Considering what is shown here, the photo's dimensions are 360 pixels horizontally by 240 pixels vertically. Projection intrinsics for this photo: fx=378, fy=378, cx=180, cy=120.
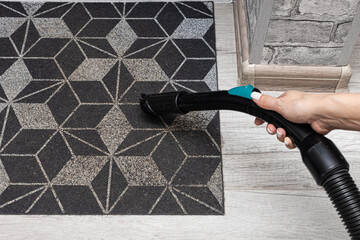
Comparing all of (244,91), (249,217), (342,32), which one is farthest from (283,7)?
(249,217)

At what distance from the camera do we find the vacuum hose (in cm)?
72

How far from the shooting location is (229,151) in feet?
3.88

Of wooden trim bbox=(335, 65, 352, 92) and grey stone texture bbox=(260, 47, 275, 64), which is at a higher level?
grey stone texture bbox=(260, 47, 275, 64)

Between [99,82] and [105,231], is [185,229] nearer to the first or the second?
[105,231]

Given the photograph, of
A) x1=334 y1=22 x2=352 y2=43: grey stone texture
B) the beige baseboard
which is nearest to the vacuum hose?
the beige baseboard

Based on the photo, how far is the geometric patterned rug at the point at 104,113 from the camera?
1.11m

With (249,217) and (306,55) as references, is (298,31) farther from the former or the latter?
(249,217)

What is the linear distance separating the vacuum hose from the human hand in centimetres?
2

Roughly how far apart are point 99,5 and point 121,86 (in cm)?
44

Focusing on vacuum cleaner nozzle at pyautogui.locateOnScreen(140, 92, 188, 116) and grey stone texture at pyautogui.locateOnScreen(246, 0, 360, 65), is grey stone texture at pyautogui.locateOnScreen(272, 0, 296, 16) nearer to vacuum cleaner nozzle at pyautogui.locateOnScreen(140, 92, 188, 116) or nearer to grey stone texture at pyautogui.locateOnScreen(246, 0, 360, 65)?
grey stone texture at pyautogui.locateOnScreen(246, 0, 360, 65)

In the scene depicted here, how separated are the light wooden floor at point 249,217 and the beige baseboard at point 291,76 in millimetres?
193

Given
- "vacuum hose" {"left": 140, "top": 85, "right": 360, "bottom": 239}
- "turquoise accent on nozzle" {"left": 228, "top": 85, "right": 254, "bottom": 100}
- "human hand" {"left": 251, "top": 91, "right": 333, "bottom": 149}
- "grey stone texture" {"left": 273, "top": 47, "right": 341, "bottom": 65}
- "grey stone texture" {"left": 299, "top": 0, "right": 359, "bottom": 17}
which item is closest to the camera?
"vacuum hose" {"left": 140, "top": 85, "right": 360, "bottom": 239}

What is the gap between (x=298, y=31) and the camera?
114cm

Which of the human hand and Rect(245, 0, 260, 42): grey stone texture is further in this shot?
Rect(245, 0, 260, 42): grey stone texture
